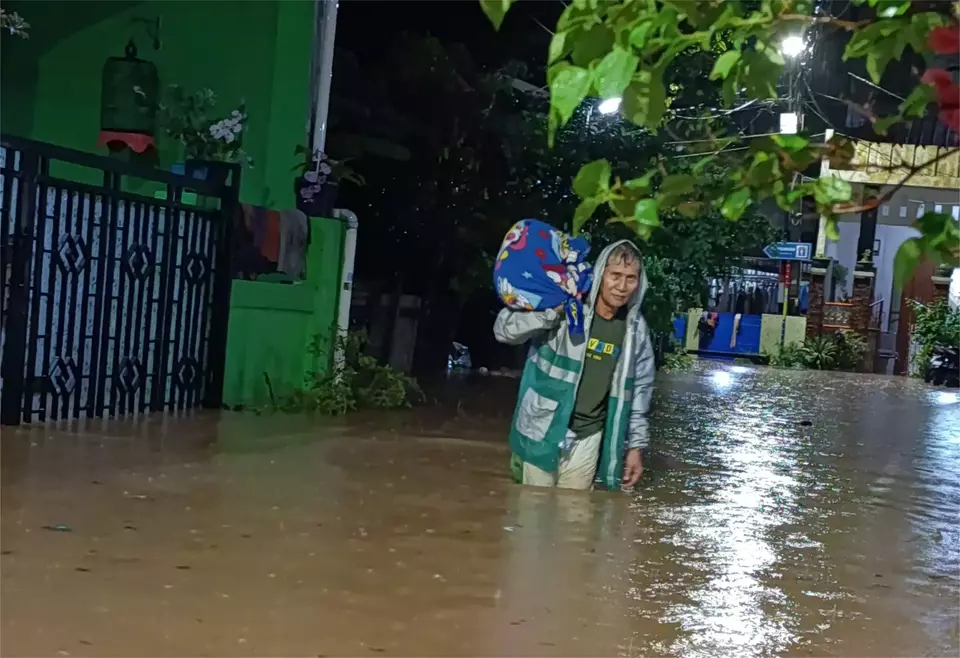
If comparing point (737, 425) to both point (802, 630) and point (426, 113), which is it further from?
point (802, 630)

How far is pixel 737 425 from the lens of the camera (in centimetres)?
1095

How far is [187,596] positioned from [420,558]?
106 centimetres

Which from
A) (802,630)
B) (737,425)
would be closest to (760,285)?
(737,425)

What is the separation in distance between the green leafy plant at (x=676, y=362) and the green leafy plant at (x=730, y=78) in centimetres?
1797

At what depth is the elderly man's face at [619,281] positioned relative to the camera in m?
5.76

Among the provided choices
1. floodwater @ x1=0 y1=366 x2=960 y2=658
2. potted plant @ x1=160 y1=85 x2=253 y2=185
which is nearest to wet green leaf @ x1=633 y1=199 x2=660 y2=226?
floodwater @ x1=0 y1=366 x2=960 y2=658

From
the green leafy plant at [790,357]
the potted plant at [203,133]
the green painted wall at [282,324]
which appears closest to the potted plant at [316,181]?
the green painted wall at [282,324]

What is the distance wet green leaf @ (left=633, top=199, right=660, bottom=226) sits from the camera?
5.16ft

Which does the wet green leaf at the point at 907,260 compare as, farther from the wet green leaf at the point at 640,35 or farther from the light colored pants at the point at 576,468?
the light colored pants at the point at 576,468

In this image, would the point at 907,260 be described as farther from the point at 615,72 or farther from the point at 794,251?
the point at 794,251

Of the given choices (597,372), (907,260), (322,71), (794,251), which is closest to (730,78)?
(907,260)

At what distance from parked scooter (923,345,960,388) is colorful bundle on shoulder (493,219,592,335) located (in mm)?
15792

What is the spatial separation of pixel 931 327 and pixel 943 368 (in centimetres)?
215

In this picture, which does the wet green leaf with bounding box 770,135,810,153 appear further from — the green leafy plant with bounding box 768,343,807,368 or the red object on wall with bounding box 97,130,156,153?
the green leafy plant with bounding box 768,343,807,368
